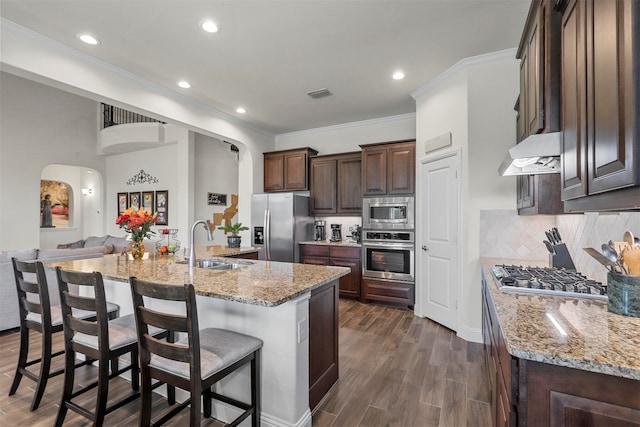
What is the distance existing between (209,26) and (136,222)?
1.85 meters

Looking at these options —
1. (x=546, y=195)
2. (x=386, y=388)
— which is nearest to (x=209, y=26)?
(x=546, y=195)

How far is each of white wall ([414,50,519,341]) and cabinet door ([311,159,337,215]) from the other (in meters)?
2.29

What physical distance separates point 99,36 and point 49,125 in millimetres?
5640

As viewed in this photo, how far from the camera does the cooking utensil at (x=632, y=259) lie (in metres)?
1.14

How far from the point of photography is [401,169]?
436 centimetres

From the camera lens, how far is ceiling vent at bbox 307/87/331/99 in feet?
12.9

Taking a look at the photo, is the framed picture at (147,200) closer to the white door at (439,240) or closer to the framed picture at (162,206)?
the framed picture at (162,206)

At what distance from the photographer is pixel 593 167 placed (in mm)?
1026

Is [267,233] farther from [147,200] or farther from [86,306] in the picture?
[147,200]

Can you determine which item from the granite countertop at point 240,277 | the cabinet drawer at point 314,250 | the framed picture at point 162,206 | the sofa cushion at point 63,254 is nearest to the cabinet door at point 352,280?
the cabinet drawer at point 314,250

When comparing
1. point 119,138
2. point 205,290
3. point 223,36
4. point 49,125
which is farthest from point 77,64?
point 49,125

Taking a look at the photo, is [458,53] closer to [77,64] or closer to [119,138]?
[77,64]

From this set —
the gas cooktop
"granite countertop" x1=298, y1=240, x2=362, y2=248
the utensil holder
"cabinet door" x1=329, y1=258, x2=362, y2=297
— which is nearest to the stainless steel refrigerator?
"granite countertop" x1=298, y1=240, x2=362, y2=248

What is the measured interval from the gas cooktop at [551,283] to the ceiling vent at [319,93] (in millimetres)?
2977
